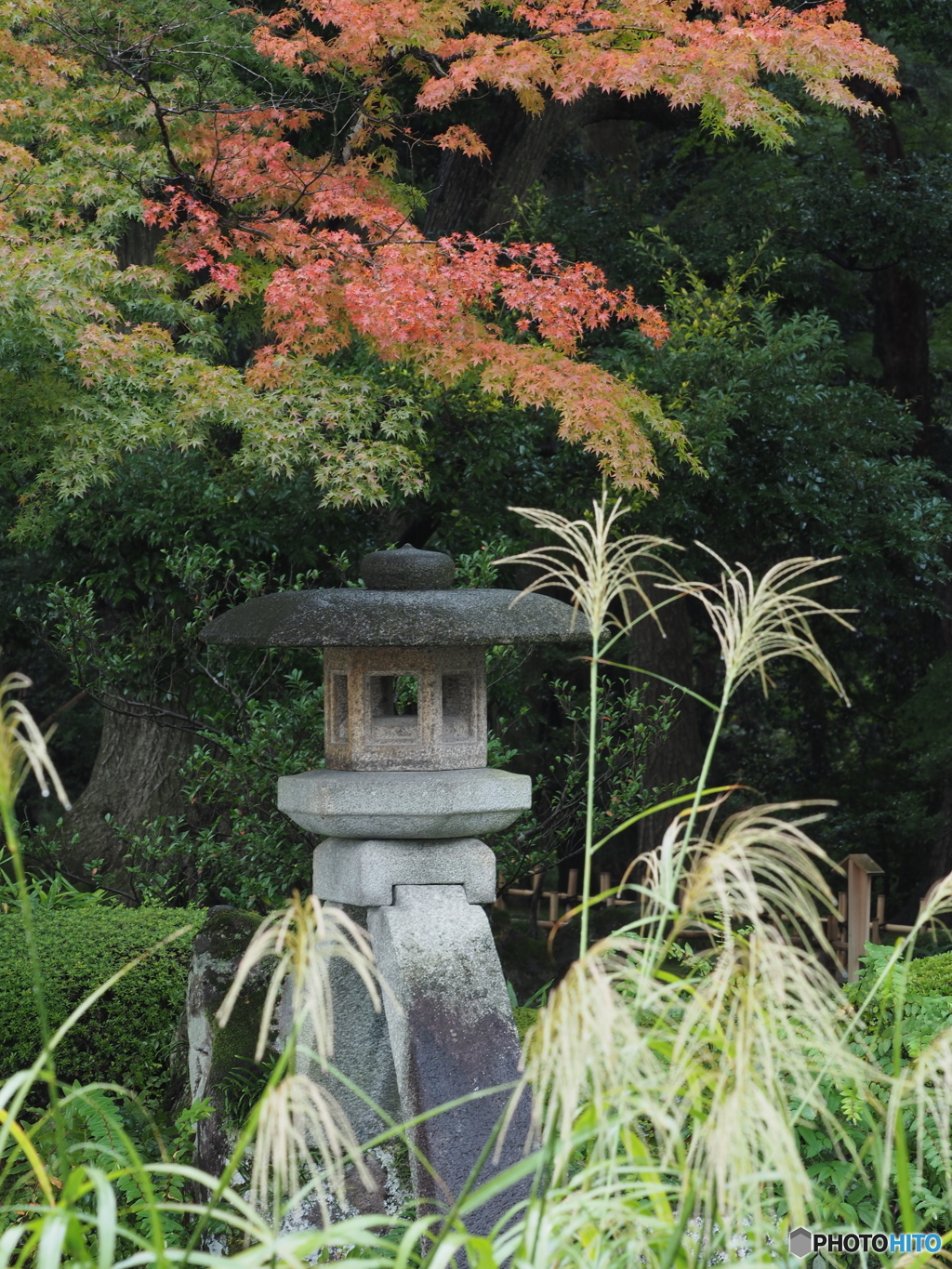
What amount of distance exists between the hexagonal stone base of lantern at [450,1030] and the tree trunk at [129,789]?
160 inches

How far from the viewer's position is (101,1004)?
5.18 meters

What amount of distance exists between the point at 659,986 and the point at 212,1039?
3036 millimetres

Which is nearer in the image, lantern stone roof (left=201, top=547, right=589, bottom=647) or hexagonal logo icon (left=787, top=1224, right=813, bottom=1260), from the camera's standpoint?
hexagonal logo icon (left=787, top=1224, right=813, bottom=1260)

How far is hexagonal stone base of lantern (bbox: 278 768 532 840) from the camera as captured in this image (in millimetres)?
3928

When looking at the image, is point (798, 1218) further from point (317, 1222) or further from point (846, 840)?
point (846, 840)

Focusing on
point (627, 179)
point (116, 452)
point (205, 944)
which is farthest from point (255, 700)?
point (627, 179)

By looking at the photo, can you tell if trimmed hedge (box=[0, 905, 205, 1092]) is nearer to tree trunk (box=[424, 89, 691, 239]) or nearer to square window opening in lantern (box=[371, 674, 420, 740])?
square window opening in lantern (box=[371, 674, 420, 740])

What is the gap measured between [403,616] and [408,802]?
54 cm

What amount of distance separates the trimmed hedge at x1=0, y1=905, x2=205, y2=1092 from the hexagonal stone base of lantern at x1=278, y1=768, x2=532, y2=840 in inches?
63.0

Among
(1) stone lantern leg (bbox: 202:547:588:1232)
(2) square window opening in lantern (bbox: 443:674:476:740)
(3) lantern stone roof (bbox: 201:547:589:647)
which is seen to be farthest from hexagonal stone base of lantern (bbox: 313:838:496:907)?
(3) lantern stone roof (bbox: 201:547:589:647)

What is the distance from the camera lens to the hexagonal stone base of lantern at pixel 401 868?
399 cm

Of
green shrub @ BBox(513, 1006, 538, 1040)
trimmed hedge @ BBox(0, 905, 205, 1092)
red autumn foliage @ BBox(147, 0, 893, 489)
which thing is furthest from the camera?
red autumn foliage @ BBox(147, 0, 893, 489)

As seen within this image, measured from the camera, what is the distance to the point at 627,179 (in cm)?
1048

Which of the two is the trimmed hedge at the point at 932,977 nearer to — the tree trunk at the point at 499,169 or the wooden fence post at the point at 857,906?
the wooden fence post at the point at 857,906
